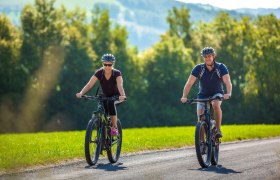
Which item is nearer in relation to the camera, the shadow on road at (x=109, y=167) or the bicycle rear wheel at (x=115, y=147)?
the shadow on road at (x=109, y=167)

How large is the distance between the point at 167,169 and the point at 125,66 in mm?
62413

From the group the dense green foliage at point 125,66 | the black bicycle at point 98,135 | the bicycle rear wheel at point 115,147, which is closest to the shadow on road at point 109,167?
the black bicycle at point 98,135

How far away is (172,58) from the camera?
78.0 meters

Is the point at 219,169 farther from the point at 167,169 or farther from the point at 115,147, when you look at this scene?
the point at 115,147

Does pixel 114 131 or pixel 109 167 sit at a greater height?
pixel 114 131

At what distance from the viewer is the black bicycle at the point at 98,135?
1209 cm

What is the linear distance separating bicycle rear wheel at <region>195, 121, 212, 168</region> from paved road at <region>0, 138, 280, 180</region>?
6.8 inches

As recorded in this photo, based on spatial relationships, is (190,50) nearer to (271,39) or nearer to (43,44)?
(271,39)

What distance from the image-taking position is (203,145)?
1222 cm

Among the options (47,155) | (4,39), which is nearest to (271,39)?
(4,39)

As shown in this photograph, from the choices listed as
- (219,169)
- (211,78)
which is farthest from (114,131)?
(219,169)

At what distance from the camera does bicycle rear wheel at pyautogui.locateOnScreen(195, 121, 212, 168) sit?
468 inches

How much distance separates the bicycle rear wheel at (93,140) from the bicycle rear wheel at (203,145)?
1995mm

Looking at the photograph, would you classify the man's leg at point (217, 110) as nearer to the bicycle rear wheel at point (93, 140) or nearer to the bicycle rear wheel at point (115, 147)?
the bicycle rear wheel at point (115, 147)
